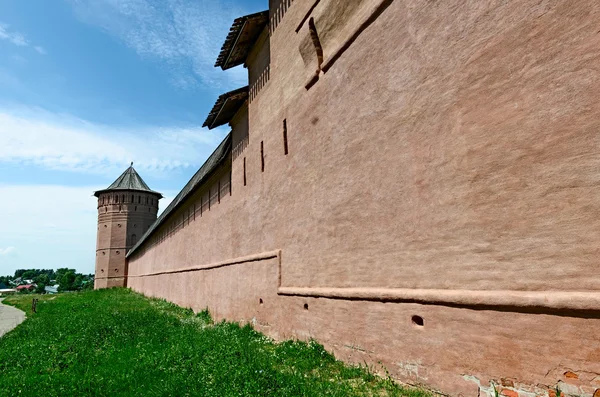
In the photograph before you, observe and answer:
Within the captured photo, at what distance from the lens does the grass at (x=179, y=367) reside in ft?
14.7

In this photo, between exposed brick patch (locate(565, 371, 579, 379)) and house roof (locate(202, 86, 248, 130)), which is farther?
house roof (locate(202, 86, 248, 130))

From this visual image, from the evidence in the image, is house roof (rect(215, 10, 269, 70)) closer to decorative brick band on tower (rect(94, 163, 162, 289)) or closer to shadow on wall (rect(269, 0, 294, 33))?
shadow on wall (rect(269, 0, 294, 33))

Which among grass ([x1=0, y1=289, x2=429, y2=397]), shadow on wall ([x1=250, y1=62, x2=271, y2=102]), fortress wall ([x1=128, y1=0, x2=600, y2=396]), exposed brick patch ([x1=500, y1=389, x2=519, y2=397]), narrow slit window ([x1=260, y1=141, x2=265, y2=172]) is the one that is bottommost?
grass ([x1=0, y1=289, x2=429, y2=397])

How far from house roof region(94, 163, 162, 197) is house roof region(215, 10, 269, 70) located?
30.4 meters

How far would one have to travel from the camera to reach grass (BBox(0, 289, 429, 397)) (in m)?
4.47

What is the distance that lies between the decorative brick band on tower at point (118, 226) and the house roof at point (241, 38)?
29935mm

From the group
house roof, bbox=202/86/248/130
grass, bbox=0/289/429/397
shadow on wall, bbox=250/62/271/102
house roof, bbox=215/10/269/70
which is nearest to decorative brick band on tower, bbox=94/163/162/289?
house roof, bbox=202/86/248/130

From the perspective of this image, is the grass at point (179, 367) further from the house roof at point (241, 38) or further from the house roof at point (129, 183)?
the house roof at point (129, 183)

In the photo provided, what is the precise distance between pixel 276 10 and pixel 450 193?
617 centimetres

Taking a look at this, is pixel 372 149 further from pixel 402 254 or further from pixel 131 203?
pixel 131 203

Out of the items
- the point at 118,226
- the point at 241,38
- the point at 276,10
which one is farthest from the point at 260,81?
the point at 118,226

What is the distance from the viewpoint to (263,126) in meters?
8.98

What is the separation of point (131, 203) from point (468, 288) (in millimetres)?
37136

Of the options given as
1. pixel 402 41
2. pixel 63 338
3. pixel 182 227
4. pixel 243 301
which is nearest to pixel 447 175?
pixel 402 41
